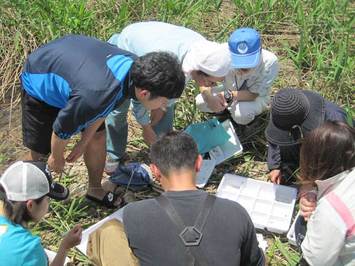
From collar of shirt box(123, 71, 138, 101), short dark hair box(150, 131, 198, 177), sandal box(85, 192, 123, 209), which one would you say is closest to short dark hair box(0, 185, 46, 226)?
short dark hair box(150, 131, 198, 177)

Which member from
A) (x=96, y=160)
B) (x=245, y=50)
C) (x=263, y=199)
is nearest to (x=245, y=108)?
(x=245, y=50)

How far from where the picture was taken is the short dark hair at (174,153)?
6.36 feet

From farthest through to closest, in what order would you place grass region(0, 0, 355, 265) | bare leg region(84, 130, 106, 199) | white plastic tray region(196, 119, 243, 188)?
grass region(0, 0, 355, 265) → white plastic tray region(196, 119, 243, 188) → bare leg region(84, 130, 106, 199)

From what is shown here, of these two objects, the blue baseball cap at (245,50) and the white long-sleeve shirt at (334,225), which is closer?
the white long-sleeve shirt at (334,225)

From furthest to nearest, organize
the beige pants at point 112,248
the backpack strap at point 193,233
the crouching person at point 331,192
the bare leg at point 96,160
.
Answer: the bare leg at point 96,160 < the beige pants at point 112,248 < the crouching person at point 331,192 < the backpack strap at point 193,233

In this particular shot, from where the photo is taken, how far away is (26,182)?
6.75 ft

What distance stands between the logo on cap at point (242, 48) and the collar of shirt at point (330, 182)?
1.22 metres

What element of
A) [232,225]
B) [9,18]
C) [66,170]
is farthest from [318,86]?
[9,18]

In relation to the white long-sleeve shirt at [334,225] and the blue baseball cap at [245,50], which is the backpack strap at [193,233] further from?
the blue baseball cap at [245,50]

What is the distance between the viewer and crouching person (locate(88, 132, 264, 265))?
178 centimetres

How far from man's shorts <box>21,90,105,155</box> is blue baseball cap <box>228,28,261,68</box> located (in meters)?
0.90

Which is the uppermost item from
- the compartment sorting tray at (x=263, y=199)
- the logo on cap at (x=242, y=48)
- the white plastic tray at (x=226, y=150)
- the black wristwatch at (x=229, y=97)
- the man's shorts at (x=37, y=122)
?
the logo on cap at (x=242, y=48)

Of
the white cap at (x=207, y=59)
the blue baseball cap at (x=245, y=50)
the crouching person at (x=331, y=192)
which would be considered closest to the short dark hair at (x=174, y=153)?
the crouching person at (x=331, y=192)

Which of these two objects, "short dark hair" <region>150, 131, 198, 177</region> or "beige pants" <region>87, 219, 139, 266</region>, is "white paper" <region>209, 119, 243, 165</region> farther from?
"short dark hair" <region>150, 131, 198, 177</region>
